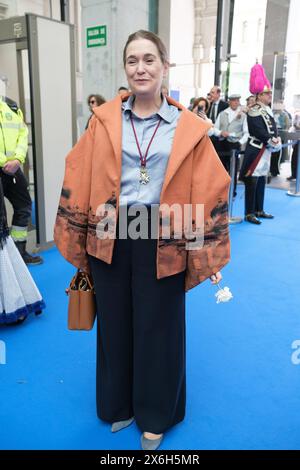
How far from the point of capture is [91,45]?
592cm

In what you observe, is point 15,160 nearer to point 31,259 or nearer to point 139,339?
point 31,259

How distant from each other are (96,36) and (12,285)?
4448 millimetres

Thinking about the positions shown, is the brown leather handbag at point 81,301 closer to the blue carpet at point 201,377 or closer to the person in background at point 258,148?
the blue carpet at point 201,377

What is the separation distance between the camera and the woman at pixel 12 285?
8.31 ft

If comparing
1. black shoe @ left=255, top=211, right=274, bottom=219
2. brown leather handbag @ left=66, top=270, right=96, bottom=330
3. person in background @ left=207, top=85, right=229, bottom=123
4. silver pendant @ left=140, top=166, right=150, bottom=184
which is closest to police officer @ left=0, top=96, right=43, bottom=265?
brown leather handbag @ left=66, top=270, right=96, bottom=330

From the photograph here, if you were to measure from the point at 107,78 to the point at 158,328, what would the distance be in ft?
16.2

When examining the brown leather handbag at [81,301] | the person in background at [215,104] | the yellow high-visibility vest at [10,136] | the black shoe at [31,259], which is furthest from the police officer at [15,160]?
the person in background at [215,104]

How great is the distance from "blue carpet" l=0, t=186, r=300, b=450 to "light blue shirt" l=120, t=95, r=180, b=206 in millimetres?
1050

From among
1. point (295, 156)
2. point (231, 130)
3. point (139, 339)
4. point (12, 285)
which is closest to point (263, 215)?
point (231, 130)

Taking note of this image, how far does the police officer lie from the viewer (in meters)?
3.12

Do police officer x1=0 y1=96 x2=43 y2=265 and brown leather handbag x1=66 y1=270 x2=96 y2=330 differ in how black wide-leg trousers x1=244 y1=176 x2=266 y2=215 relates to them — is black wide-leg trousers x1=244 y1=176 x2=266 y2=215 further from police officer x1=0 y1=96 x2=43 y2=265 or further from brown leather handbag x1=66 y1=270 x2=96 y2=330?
brown leather handbag x1=66 y1=270 x2=96 y2=330

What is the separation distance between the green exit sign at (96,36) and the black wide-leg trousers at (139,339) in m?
4.99

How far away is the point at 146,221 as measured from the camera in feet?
4.92
